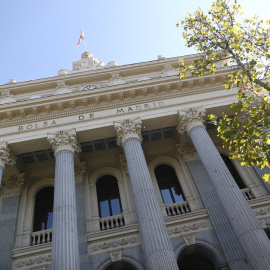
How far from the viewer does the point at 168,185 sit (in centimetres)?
1675

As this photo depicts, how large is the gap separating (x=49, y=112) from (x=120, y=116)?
4.00 meters

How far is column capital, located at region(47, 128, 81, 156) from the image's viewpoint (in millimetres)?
14220

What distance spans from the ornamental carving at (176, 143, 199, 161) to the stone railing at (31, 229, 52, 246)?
339 inches

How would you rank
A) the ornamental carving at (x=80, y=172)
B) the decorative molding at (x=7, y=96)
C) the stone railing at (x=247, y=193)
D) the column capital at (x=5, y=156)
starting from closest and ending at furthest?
1. the column capital at (x=5, y=156)
2. the stone railing at (x=247, y=193)
3. the ornamental carving at (x=80, y=172)
4. the decorative molding at (x=7, y=96)

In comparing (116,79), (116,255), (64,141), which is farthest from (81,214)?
(116,79)

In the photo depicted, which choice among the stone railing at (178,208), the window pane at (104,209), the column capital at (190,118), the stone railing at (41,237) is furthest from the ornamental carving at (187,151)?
the stone railing at (41,237)

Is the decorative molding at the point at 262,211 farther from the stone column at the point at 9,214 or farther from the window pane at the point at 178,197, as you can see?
the stone column at the point at 9,214

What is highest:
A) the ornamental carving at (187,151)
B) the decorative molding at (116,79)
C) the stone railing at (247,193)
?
the decorative molding at (116,79)

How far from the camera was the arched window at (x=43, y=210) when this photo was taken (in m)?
15.6

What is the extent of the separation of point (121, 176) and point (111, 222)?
125 inches

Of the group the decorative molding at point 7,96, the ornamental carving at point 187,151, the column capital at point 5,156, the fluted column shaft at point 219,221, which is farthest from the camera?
the decorative molding at point 7,96

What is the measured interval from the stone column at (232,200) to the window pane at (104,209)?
6.05 metres

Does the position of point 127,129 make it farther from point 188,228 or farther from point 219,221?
point 219,221

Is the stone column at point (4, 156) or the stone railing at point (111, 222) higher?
the stone column at point (4, 156)
